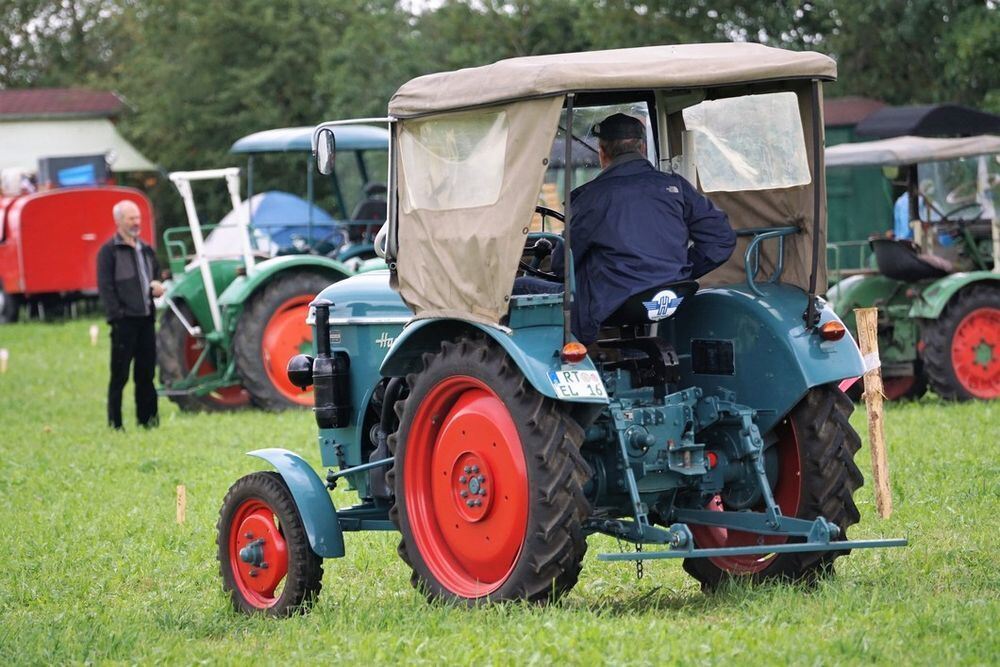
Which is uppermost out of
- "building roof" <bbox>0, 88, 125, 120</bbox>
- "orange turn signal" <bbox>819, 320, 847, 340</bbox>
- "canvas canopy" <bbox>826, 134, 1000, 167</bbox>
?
"building roof" <bbox>0, 88, 125, 120</bbox>

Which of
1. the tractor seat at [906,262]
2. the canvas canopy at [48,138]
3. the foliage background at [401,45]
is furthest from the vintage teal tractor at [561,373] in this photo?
the canvas canopy at [48,138]

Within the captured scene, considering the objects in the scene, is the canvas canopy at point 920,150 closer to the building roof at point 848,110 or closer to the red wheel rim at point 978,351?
the red wheel rim at point 978,351

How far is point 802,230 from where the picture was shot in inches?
273

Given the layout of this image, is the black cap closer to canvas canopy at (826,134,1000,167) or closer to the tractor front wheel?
canvas canopy at (826,134,1000,167)

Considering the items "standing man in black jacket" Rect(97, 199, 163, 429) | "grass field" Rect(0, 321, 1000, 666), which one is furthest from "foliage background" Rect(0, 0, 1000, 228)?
"standing man in black jacket" Rect(97, 199, 163, 429)

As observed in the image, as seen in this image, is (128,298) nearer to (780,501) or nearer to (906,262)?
(906,262)

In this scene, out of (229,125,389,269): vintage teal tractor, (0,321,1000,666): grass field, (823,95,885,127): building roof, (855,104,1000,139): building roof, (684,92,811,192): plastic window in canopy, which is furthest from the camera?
(823,95,885,127): building roof

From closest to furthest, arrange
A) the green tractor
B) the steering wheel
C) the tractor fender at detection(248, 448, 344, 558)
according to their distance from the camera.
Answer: the tractor fender at detection(248, 448, 344, 558) < the steering wheel < the green tractor

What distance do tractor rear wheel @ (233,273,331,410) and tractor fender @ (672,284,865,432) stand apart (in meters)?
8.91

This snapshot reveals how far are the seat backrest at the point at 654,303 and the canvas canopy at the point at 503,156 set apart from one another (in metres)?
0.53

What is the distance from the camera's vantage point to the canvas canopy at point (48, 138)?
39.7 metres

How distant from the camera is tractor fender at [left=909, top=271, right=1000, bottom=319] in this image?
46.2 ft

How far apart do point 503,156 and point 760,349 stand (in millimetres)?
1386

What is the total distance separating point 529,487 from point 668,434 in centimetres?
71
